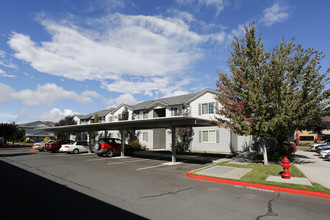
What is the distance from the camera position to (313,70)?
1248cm

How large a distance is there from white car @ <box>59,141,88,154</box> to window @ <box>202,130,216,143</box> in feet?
48.1

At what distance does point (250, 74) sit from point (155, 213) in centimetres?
1076

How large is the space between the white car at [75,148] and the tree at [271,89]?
18.2 metres

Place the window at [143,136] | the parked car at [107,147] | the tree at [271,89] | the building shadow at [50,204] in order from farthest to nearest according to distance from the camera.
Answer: the window at [143,136], the parked car at [107,147], the tree at [271,89], the building shadow at [50,204]

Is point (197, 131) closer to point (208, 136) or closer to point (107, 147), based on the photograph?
point (208, 136)

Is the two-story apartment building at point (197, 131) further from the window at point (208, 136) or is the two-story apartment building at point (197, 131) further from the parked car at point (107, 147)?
the parked car at point (107, 147)

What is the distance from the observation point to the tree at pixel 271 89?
11664mm

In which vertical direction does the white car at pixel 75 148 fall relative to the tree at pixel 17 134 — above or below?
below

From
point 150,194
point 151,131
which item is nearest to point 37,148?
point 151,131

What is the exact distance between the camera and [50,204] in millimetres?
5973

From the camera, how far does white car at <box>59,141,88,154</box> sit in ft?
75.8

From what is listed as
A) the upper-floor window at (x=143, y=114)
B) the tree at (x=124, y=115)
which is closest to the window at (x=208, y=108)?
the upper-floor window at (x=143, y=114)

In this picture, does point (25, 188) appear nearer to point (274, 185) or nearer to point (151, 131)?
point (274, 185)

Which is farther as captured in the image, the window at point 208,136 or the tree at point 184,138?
the tree at point 184,138
